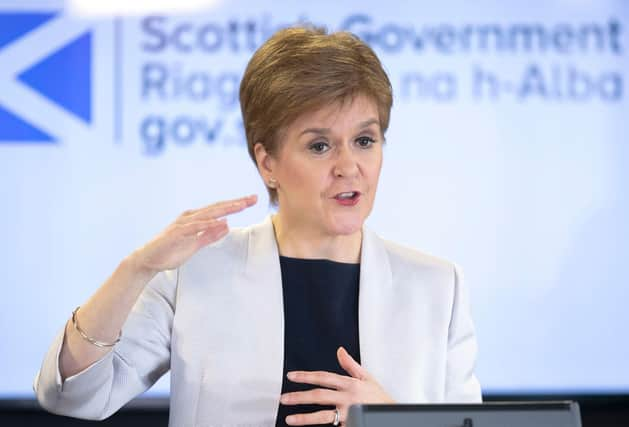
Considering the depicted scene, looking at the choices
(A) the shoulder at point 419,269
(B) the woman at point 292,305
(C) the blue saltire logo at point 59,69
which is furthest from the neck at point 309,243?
(C) the blue saltire logo at point 59,69

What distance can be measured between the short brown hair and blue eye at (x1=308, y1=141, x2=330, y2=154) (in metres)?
0.08

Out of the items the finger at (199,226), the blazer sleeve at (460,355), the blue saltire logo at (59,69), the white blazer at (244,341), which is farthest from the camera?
the blue saltire logo at (59,69)

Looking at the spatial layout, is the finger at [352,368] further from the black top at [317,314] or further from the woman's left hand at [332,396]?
the black top at [317,314]

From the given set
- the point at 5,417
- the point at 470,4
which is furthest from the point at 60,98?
the point at 470,4

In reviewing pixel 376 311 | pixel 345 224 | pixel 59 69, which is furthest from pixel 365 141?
pixel 59 69

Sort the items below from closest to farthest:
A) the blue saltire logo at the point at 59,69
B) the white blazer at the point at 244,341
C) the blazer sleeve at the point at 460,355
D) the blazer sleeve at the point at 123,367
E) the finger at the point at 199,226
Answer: the finger at the point at 199,226 → the blazer sleeve at the point at 123,367 → the white blazer at the point at 244,341 → the blazer sleeve at the point at 460,355 → the blue saltire logo at the point at 59,69

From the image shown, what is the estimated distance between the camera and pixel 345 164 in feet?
7.31

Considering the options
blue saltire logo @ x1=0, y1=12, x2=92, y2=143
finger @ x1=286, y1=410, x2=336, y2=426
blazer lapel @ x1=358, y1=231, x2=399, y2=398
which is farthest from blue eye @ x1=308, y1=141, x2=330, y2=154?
blue saltire logo @ x1=0, y1=12, x2=92, y2=143

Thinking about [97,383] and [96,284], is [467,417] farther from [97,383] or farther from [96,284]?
[96,284]

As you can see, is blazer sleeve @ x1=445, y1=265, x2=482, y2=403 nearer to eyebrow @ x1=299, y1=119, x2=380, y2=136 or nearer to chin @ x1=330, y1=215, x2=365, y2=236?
chin @ x1=330, y1=215, x2=365, y2=236

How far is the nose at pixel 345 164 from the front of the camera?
2.23 metres

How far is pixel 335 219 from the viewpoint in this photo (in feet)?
7.45

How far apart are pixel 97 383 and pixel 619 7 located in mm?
2840

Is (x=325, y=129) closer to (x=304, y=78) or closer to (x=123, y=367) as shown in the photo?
(x=304, y=78)
